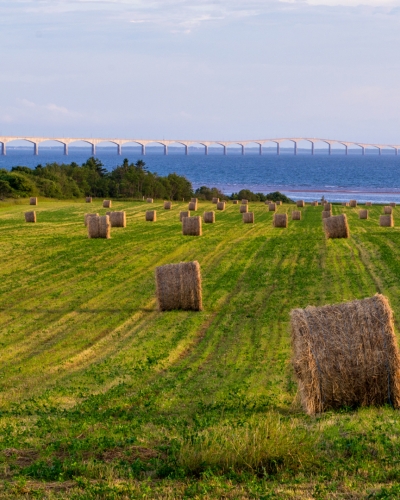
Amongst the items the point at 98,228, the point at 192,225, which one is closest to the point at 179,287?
the point at 98,228

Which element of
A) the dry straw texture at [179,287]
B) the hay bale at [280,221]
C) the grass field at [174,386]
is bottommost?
the grass field at [174,386]

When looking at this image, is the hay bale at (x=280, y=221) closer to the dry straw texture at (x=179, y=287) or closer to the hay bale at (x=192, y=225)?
the hay bale at (x=192, y=225)

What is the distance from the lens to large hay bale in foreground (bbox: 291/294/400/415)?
40.8ft

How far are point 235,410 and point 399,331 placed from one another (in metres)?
7.19

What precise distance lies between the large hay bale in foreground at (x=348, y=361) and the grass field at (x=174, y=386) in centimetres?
33

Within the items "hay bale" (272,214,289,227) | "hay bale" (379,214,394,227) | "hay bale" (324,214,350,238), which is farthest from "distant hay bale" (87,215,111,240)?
"hay bale" (379,214,394,227)

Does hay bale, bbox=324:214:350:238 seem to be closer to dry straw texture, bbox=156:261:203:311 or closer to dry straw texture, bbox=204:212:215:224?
dry straw texture, bbox=204:212:215:224

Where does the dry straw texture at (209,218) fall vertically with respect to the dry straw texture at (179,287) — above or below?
above

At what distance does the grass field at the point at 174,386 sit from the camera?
935cm

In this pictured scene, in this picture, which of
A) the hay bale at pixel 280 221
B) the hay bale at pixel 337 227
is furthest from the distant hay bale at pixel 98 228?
the hay bale at pixel 280 221

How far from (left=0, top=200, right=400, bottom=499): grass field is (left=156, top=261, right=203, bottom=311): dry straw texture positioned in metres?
0.39

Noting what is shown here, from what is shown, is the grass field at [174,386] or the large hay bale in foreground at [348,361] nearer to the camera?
the grass field at [174,386]

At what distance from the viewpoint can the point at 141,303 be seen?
2389 centimetres

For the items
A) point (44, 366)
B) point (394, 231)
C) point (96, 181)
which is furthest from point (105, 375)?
point (96, 181)
